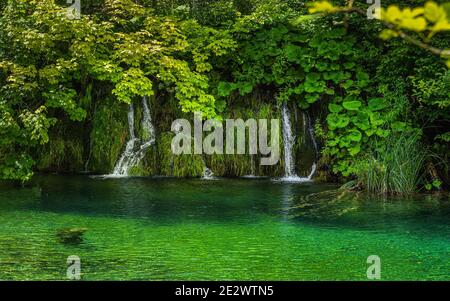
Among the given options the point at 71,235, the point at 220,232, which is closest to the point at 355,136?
the point at 220,232

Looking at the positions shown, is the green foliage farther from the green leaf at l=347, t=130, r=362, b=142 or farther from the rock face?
the rock face

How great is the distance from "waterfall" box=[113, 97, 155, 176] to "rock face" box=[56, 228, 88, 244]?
16.2 ft

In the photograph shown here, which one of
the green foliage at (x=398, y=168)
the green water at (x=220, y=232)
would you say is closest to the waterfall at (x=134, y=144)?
the green water at (x=220, y=232)

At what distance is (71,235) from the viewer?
20.4 ft

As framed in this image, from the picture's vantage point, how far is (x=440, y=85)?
855 cm

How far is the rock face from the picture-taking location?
19.5 ft

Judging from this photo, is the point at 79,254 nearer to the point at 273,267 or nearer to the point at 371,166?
the point at 273,267

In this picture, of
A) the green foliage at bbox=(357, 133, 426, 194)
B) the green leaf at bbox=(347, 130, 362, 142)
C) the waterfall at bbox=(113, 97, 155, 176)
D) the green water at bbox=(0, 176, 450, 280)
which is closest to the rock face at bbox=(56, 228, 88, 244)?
the green water at bbox=(0, 176, 450, 280)

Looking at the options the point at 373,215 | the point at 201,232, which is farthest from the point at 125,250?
the point at 373,215

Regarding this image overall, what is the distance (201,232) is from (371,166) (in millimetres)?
3808

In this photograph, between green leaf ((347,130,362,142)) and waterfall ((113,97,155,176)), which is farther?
waterfall ((113,97,155,176))

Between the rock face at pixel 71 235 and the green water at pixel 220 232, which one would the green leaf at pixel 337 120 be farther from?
the rock face at pixel 71 235

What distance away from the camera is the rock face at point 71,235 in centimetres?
595

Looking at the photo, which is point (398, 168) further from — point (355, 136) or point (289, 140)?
point (289, 140)
